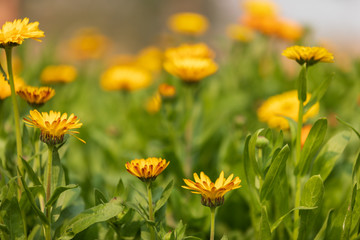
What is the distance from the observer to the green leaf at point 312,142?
3.28 ft

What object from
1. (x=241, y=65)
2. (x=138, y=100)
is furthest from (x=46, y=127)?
(x=241, y=65)

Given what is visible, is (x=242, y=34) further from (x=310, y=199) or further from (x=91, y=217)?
(x=91, y=217)

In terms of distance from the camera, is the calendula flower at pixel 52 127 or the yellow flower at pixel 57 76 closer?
the calendula flower at pixel 52 127

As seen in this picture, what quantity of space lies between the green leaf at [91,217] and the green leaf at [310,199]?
362 millimetres

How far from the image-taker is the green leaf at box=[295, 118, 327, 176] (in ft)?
3.28

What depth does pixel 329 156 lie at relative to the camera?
1.08 meters

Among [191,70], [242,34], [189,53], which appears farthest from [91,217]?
[242,34]

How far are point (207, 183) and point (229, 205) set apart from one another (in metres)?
0.54

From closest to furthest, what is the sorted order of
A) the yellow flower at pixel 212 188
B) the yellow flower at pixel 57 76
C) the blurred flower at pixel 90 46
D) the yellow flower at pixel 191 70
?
the yellow flower at pixel 212 188, the yellow flower at pixel 191 70, the yellow flower at pixel 57 76, the blurred flower at pixel 90 46

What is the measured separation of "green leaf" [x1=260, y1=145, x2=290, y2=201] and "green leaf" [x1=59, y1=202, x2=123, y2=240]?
29 centimetres

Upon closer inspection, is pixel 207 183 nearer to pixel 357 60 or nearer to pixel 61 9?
pixel 357 60

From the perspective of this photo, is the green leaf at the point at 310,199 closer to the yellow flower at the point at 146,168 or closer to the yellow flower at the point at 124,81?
the yellow flower at the point at 146,168

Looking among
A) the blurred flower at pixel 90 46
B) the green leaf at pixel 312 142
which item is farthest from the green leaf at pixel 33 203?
the blurred flower at pixel 90 46

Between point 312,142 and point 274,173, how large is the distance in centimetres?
13
